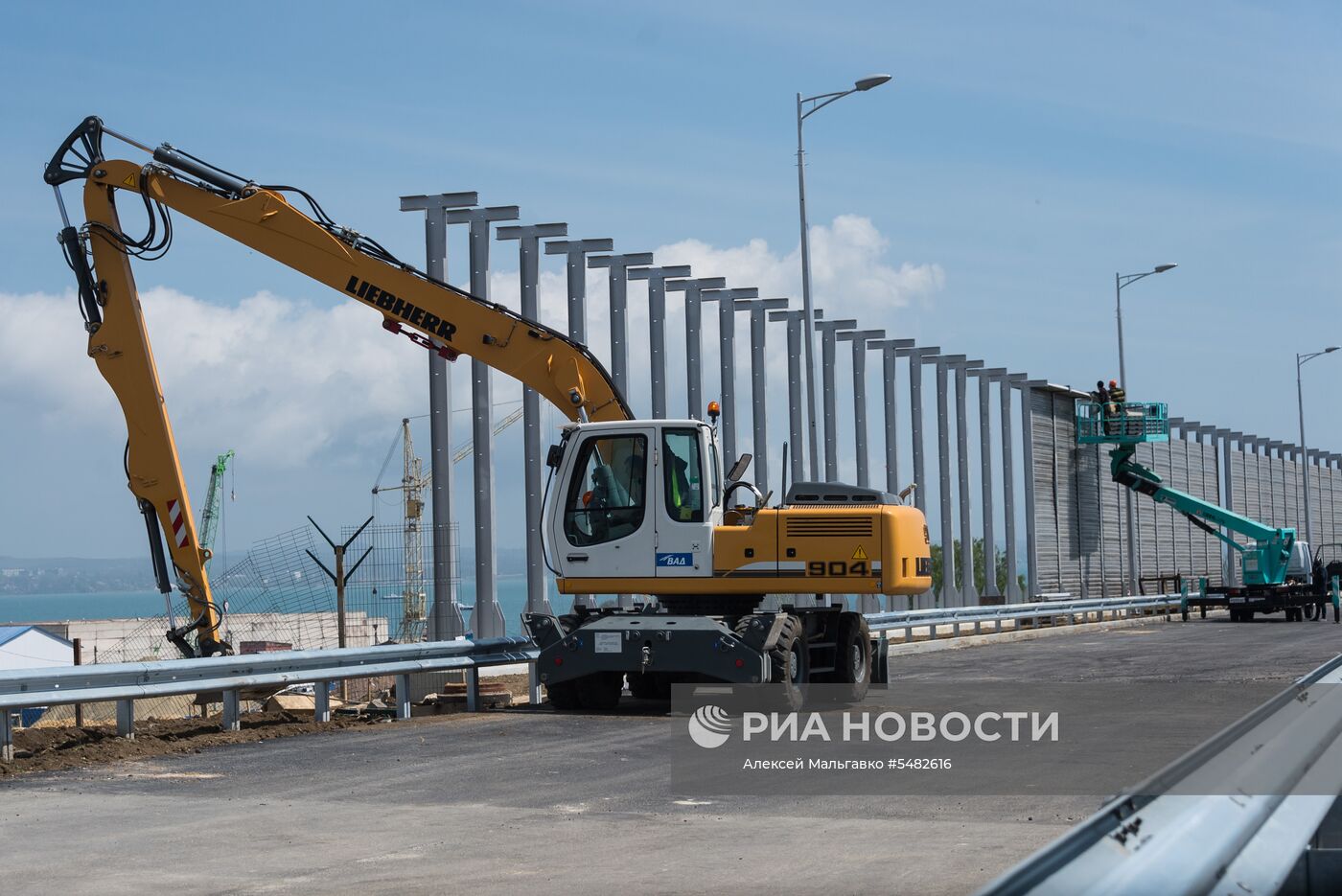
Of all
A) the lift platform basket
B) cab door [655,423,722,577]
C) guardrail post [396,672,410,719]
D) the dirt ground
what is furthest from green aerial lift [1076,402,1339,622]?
the dirt ground

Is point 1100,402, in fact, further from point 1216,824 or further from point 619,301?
point 1216,824

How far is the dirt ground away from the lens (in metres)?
13.2

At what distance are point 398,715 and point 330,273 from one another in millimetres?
4960

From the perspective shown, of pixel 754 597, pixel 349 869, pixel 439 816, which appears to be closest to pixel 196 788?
pixel 439 816

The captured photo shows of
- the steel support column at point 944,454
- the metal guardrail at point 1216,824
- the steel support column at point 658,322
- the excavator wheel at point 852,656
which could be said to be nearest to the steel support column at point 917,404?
the steel support column at point 944,454

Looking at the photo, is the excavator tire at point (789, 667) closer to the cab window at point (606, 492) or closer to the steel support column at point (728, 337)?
the cab window at point (606, 492)

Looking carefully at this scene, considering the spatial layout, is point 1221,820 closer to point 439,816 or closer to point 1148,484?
point 439,816

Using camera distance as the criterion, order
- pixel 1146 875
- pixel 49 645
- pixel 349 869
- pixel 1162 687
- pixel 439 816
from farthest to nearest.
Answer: pixel 49 645
pixel 1162 687
pixel 439 816
pixel 349 869
pixel 1146 875

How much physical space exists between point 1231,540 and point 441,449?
33.5m

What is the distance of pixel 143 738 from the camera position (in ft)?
Answer: 47.2

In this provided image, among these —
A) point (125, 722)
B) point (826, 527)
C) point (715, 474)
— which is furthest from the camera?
point (715, 474)

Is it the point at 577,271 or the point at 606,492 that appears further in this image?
the point at 577,271

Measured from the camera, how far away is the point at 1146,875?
304 centimetres

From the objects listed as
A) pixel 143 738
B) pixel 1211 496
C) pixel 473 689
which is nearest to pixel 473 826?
pixel 143 738
